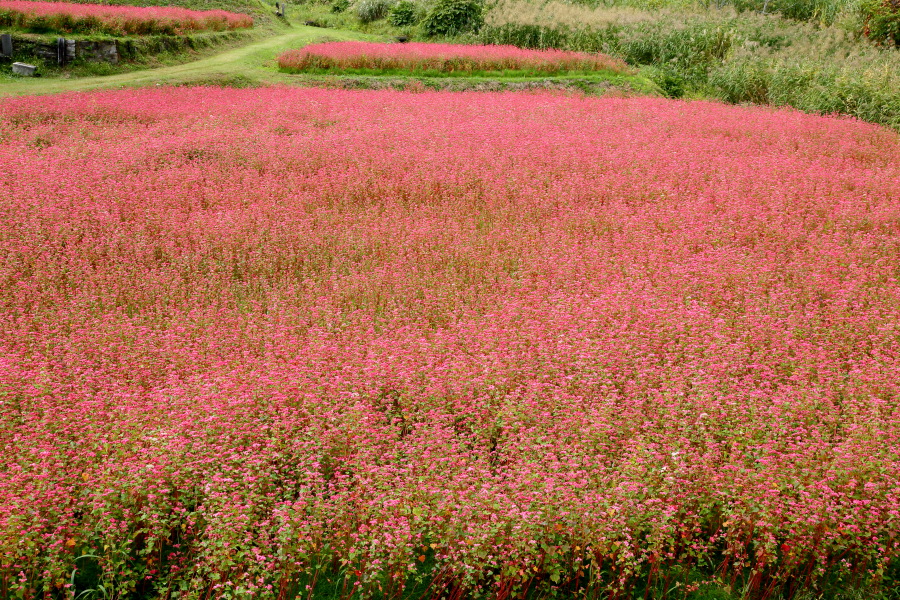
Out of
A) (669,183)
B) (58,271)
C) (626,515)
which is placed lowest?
(626,515)

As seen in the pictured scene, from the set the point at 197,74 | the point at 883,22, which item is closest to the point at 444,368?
the point at 197,74

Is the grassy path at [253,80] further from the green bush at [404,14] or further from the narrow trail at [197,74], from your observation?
the green bush at [404,14]

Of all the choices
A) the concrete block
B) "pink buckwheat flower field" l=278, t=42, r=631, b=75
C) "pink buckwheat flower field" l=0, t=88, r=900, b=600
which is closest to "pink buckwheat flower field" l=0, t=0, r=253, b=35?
the concrete block

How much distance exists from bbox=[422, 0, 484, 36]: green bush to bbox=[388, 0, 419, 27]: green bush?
11.1ft

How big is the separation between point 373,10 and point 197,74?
18.8 m

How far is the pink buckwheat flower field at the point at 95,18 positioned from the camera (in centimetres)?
2248

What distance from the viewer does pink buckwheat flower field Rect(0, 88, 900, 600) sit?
406cm

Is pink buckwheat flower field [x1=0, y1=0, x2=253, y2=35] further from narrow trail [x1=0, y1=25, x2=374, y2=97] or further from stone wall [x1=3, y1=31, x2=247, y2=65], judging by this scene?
narrow trail [x1=0, y1=25, x2=374, y2=97]

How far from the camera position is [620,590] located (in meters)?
4.12

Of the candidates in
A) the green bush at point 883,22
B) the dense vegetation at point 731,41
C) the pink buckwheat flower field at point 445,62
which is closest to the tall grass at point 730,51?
the dense vegetation at point 731,41

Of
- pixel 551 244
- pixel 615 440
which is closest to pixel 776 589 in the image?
pixel 615 440

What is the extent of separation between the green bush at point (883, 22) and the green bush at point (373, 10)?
907 inches

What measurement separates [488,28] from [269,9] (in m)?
15.4

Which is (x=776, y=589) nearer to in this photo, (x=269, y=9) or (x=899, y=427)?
(x=899, y=427)
